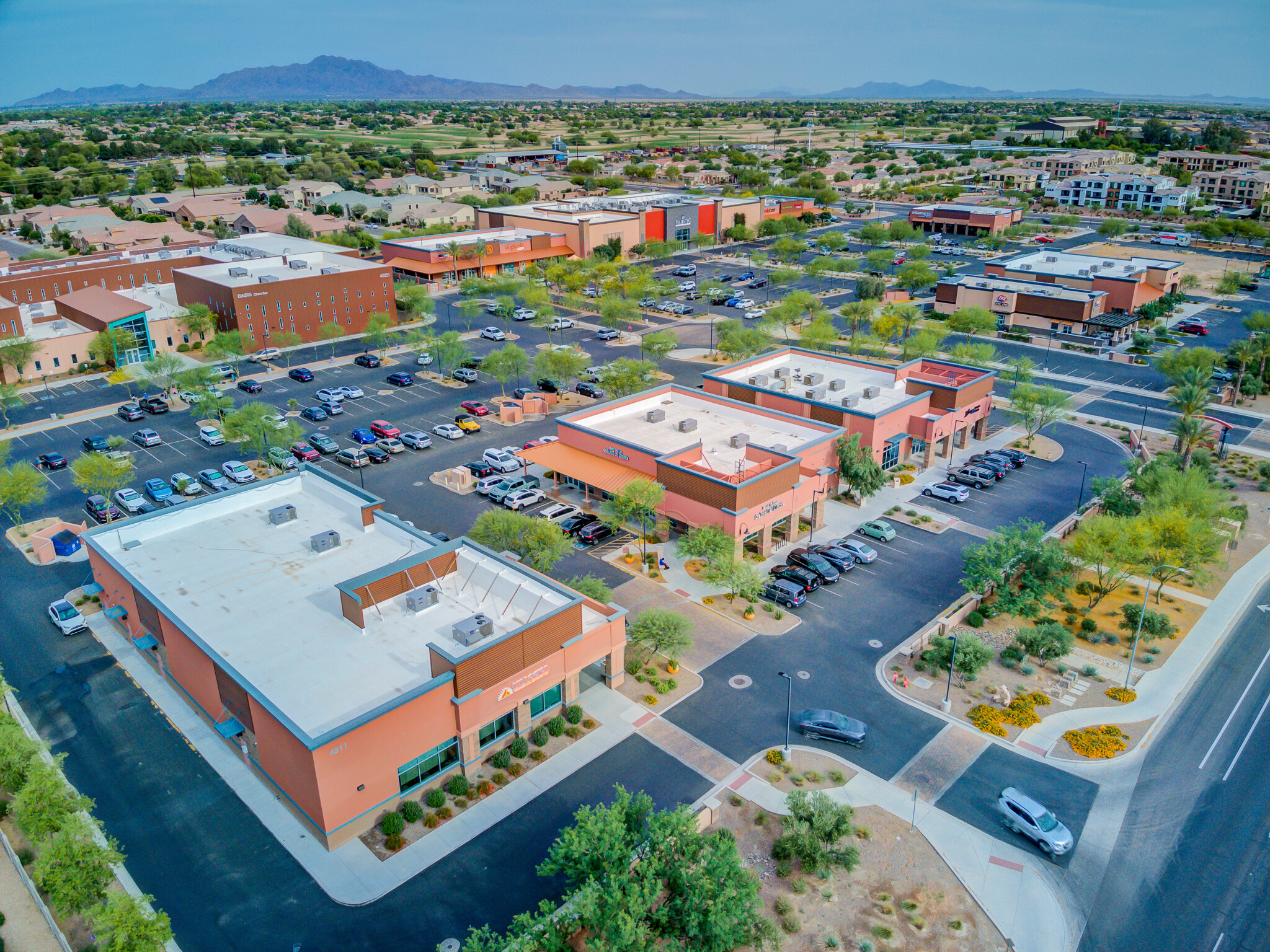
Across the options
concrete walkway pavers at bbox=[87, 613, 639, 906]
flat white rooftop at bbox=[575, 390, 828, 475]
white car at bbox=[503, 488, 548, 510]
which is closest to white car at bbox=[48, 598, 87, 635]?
concrete walkway pavers at bbox=[87, 613, 639, 906]

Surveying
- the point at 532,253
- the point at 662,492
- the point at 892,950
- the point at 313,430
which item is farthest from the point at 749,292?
the point at 892,950

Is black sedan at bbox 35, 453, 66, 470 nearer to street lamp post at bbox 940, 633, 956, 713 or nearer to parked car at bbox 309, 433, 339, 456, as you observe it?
parked car at bbox 309, 433, 339, 456

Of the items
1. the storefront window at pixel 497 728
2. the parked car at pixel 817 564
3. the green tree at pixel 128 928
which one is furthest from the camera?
the parked car at pixel 817 564

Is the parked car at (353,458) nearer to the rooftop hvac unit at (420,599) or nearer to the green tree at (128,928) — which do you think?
the rooftop hvac unit at (420,599)

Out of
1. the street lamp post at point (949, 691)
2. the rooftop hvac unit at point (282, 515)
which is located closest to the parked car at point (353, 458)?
the rooftop hvac unit at point (282, 515)

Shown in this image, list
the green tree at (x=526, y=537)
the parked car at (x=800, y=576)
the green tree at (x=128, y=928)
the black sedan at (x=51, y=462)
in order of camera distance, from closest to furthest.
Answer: the green tree at (x=128, y=928) → the green tree at (x=526, y=537) → the parked car at (x=800, y=576) → the black sedan at (x=51, y=462)

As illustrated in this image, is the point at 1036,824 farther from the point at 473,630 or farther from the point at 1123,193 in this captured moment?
the point at 1123,193

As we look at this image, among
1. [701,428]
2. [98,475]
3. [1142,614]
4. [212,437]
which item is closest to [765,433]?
[701,428]

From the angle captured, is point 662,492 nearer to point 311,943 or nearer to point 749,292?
point 311,943
